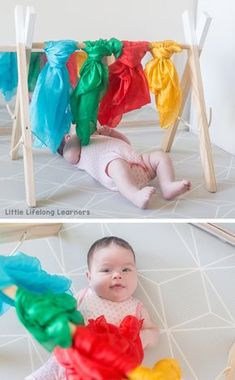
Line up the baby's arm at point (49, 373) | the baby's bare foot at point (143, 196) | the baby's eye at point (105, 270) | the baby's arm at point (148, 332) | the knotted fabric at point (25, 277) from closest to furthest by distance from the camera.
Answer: the knotted fabric at point (25, 277) → the baby's arm at point (49, 373) → the baby's arm at point (148, 332) → the baby's eye at point (105, 270) → the baby's bare foot at point (143, 196)

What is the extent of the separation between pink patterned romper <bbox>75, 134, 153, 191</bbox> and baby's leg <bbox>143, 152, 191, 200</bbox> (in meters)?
0.02

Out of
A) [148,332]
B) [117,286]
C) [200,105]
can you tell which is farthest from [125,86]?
[148,332]

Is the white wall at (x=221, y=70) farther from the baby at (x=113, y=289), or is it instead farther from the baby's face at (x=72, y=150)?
the baby at (x=113, y=289)

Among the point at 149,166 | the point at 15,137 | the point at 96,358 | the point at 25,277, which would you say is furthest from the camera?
the point at 15,137

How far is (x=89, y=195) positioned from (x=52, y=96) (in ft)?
0.87

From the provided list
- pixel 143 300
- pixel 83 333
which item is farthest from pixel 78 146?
pixel 83 333

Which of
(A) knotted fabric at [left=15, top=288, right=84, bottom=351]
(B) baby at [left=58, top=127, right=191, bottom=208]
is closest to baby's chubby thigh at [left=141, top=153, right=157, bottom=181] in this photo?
(B) baby at [left=58, top=127, right=191, bottom=208]

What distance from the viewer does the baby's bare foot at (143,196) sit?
1314 mm

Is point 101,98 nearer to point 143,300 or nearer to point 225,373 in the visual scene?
point 143,300

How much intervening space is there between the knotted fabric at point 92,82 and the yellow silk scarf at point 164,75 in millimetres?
97

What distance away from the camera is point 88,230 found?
1419 millimetres

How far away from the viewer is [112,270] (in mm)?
1152

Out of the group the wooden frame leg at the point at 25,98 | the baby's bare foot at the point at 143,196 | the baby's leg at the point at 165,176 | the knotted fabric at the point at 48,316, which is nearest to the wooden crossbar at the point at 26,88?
the wooden frame leg at the point at 25,98

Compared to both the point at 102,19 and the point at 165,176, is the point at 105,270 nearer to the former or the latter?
the point at 165,176
